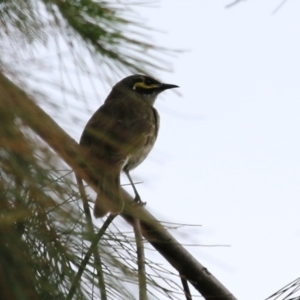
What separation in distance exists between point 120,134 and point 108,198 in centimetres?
153

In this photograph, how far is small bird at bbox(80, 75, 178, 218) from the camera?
189cm

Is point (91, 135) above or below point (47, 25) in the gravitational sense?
below

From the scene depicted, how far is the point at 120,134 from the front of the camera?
3.36 meters

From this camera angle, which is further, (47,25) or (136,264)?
(47,25)

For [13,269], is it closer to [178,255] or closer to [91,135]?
[91,135]

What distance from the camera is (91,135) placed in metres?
2.13

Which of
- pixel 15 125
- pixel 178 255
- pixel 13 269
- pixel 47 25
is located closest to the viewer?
pixel 13 269

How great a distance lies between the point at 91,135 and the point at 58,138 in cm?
38

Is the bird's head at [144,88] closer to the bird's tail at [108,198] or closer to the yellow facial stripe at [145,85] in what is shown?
the yellow facial stripe at [145,85]

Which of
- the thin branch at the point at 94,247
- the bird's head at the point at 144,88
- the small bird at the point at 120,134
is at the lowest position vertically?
the thin branch at the point at 94,247

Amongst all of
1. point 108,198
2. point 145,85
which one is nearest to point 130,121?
point 145,85

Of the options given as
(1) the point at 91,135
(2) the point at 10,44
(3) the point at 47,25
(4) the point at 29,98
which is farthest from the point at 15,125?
(3) the point at 47,25

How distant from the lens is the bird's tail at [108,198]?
1.77 m

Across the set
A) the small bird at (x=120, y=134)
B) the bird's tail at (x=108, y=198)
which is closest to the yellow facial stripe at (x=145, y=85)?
the small bird at (x=120, y=134)
